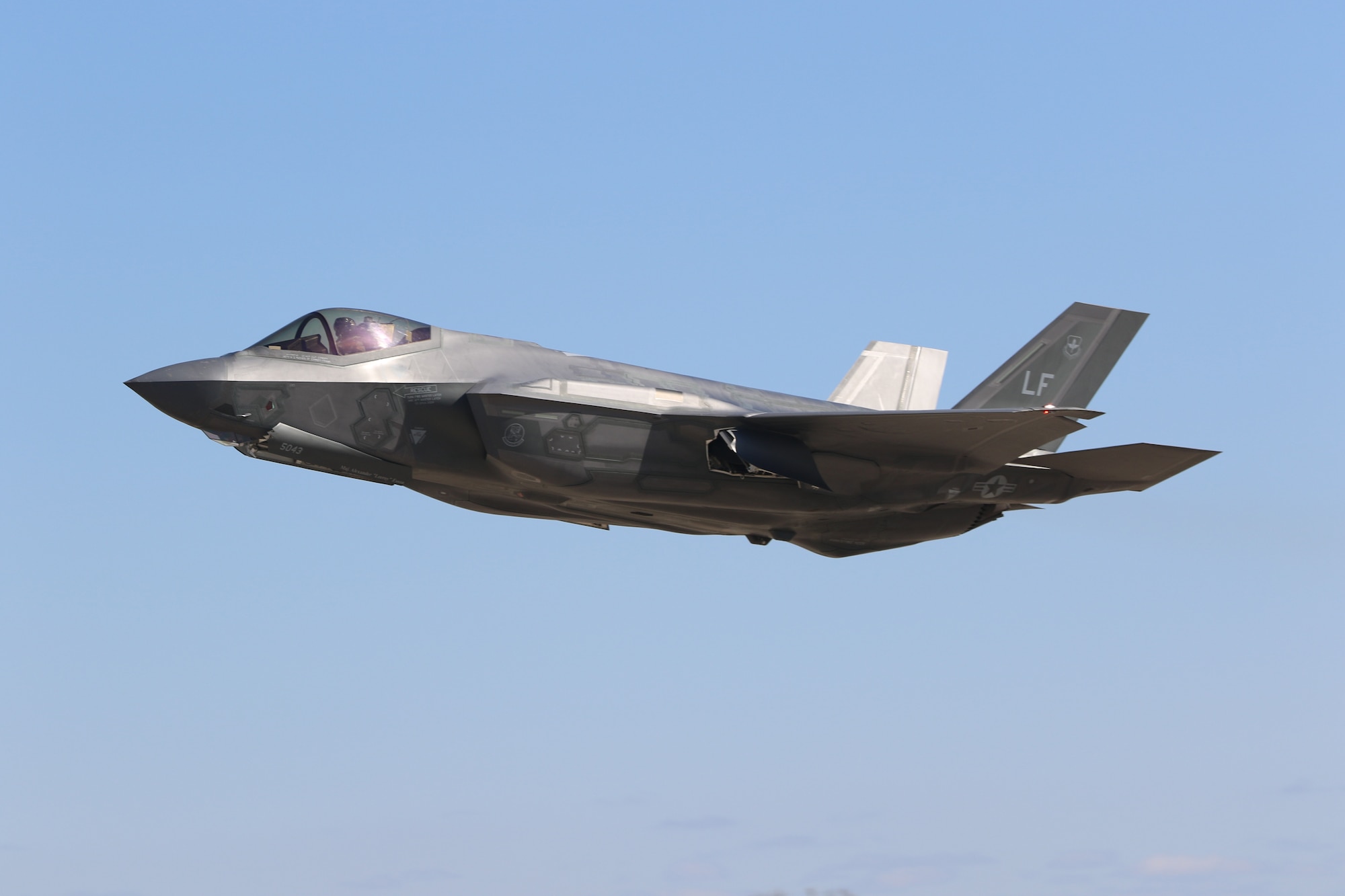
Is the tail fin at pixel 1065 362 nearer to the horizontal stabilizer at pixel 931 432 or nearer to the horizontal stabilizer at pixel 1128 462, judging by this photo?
the horizontal stabilizer at pixel 1128 462

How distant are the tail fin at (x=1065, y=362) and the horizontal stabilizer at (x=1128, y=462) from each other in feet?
8.60

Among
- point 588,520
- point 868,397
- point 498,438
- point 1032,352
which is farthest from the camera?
point 868,397

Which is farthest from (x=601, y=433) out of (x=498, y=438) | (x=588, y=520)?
(x=588, y=520)

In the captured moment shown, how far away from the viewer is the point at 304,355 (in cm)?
2280

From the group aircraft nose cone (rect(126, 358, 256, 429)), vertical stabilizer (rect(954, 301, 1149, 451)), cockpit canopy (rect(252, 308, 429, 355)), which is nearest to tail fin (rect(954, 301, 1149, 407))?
vertical stabilizer (rect(954, 301, 1149, 451))

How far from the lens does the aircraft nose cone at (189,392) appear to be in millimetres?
22109

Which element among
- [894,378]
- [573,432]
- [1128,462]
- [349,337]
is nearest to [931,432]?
[1128,462]

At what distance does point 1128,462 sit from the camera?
24.1 meters

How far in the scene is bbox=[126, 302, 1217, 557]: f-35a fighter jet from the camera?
73.4 ft

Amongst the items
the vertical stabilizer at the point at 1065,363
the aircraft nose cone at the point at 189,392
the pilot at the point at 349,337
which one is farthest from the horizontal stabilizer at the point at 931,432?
the aircraft nose cone at the point at 189,392

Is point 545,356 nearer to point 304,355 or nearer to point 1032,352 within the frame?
point 304,355

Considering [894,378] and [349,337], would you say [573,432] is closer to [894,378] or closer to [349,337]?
[349,337]

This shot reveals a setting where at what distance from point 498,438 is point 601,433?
5.19ft

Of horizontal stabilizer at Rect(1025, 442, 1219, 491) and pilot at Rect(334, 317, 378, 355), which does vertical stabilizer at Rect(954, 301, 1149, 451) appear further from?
pilot at Rect(334, 317, 378, 355)
